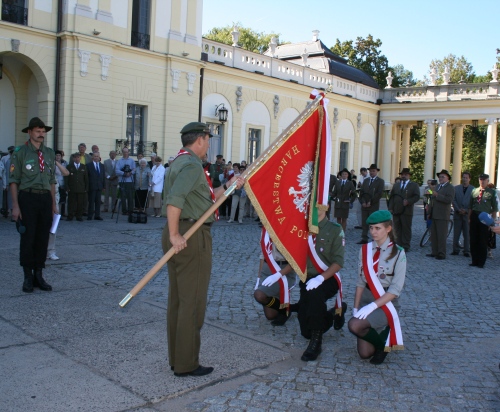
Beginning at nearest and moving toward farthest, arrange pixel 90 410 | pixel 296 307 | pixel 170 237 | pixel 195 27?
pixel 90 410, pixel 170 237, pixel 296 307, pixel 195 27

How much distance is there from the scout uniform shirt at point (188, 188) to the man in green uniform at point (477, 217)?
911 cm

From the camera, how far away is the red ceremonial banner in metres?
5.00

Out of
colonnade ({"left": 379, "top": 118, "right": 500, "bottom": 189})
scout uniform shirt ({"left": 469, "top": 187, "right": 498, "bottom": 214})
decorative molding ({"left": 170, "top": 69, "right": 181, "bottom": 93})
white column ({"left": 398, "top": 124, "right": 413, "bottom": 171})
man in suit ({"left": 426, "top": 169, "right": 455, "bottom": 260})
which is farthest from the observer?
white column ({"left": 398, "top": 124, "right": 413, "bottom": 171})

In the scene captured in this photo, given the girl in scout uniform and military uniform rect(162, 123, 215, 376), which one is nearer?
A: military uniform rect(162, 123, 215, 376)

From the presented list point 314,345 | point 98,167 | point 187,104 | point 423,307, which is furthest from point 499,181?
point 314,345

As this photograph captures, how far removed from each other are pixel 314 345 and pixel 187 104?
19.8 meters

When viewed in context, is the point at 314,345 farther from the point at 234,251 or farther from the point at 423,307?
the point at 234,251

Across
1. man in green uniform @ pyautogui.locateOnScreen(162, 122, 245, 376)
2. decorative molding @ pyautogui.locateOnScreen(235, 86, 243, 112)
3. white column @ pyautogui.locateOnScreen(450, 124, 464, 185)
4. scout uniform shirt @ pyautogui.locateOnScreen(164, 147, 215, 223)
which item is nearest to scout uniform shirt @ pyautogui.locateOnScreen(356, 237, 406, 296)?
man in green uniform @ pyautogui.locateOnScreen(162, 122, 245, 376)

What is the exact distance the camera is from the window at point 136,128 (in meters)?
22.5

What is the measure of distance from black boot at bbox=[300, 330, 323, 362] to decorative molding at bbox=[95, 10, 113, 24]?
17.9 meters

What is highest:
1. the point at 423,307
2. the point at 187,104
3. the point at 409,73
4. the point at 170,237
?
the point at 409,73

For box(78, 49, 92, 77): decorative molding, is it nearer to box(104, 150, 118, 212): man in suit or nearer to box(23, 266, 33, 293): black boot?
box(104, 150, 118, 212): man in suit

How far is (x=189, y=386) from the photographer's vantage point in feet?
14.6

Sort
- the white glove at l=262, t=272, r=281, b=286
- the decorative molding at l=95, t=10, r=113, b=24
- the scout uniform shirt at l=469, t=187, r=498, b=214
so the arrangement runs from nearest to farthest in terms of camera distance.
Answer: the white glove at l=262, t=272, r=281, b=286 < the scout uniform shirt at l=469, t=187, r=498, b=214 < the decorative molding at l=95, t=10, r=113, b=24
